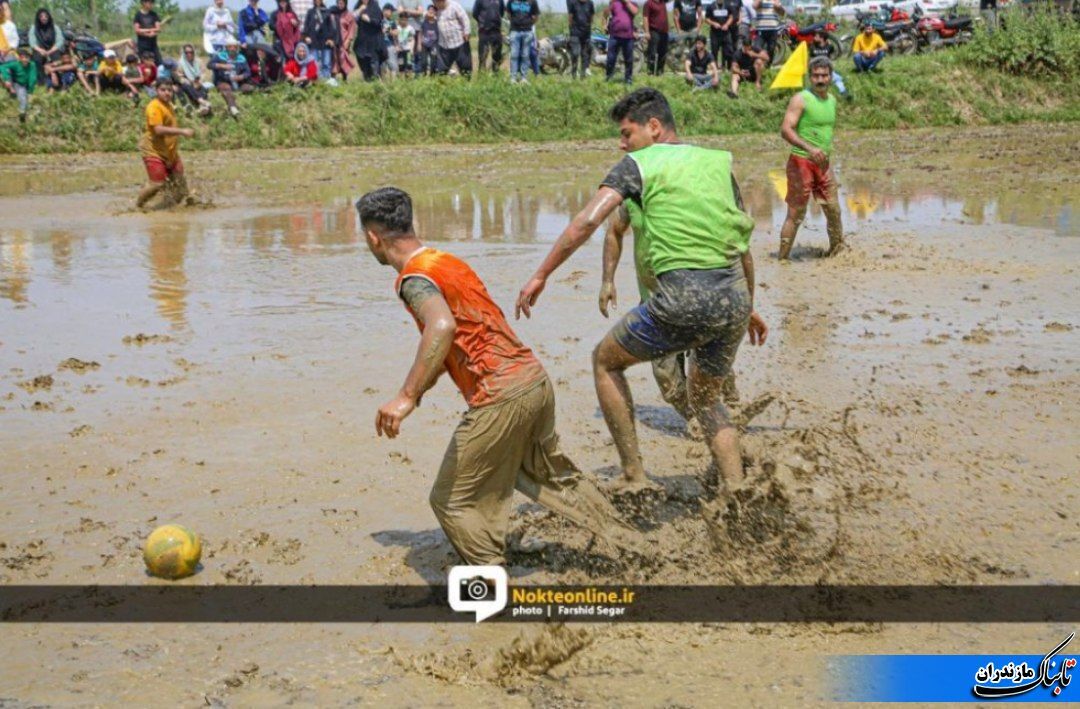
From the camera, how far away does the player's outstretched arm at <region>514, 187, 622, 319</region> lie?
521 centimetres

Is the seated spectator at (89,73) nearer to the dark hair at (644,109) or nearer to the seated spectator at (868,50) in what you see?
the seated spectator at (868,50)

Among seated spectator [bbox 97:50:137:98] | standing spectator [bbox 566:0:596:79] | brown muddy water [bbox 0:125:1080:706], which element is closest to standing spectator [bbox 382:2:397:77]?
standing spectator [bbox 566:0:596:79]

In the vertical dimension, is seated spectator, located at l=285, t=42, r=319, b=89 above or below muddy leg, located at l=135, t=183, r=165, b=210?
above

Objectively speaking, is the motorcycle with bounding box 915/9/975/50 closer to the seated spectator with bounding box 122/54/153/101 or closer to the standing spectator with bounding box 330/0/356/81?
the standing spectator with bounding box 330/0/356/81

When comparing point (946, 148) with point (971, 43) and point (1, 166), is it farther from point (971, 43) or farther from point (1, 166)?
point (1, 166)

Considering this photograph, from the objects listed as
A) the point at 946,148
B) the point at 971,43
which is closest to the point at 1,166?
the point at 946,148

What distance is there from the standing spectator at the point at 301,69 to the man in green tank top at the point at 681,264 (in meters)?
19.2

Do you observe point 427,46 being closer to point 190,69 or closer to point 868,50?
point 190,69

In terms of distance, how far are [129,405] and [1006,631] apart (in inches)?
204

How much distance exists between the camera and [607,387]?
564 cm

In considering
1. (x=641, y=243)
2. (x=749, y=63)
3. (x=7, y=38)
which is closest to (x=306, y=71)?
(x=7, y=38)

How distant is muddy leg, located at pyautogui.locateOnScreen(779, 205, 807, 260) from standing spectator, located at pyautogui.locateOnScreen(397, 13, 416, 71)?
16.0 meters

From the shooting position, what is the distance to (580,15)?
2548cm
